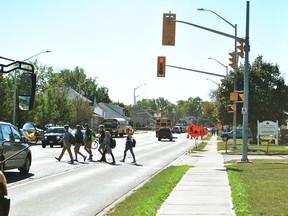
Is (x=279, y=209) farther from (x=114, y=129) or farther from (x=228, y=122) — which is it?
(x=114, y=129)

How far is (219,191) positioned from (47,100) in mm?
47076

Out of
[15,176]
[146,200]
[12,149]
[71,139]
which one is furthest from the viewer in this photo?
Answer: [71,139]

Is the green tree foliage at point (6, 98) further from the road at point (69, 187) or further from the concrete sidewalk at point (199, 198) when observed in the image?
the concrete sidewalk at point (199, 198)

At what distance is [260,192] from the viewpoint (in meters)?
12.8

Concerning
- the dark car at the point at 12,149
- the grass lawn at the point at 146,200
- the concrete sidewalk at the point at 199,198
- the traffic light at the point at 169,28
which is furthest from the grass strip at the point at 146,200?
the traffic light at the point at 169,28

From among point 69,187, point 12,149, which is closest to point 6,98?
point 12,149

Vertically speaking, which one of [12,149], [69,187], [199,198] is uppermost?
[12,149]

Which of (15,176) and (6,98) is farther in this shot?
(6,98)

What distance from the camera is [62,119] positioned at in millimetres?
63219

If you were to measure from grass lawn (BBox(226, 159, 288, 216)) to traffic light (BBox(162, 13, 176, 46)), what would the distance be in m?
6.15

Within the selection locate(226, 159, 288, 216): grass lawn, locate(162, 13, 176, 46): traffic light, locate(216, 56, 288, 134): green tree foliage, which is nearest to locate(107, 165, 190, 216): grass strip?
locate(226, 159, 288, 216): grass lawn

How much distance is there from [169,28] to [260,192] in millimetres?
10270

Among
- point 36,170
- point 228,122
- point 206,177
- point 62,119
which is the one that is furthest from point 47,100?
point 206,177

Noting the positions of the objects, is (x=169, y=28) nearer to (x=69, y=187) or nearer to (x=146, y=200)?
(x=69, y=187)
